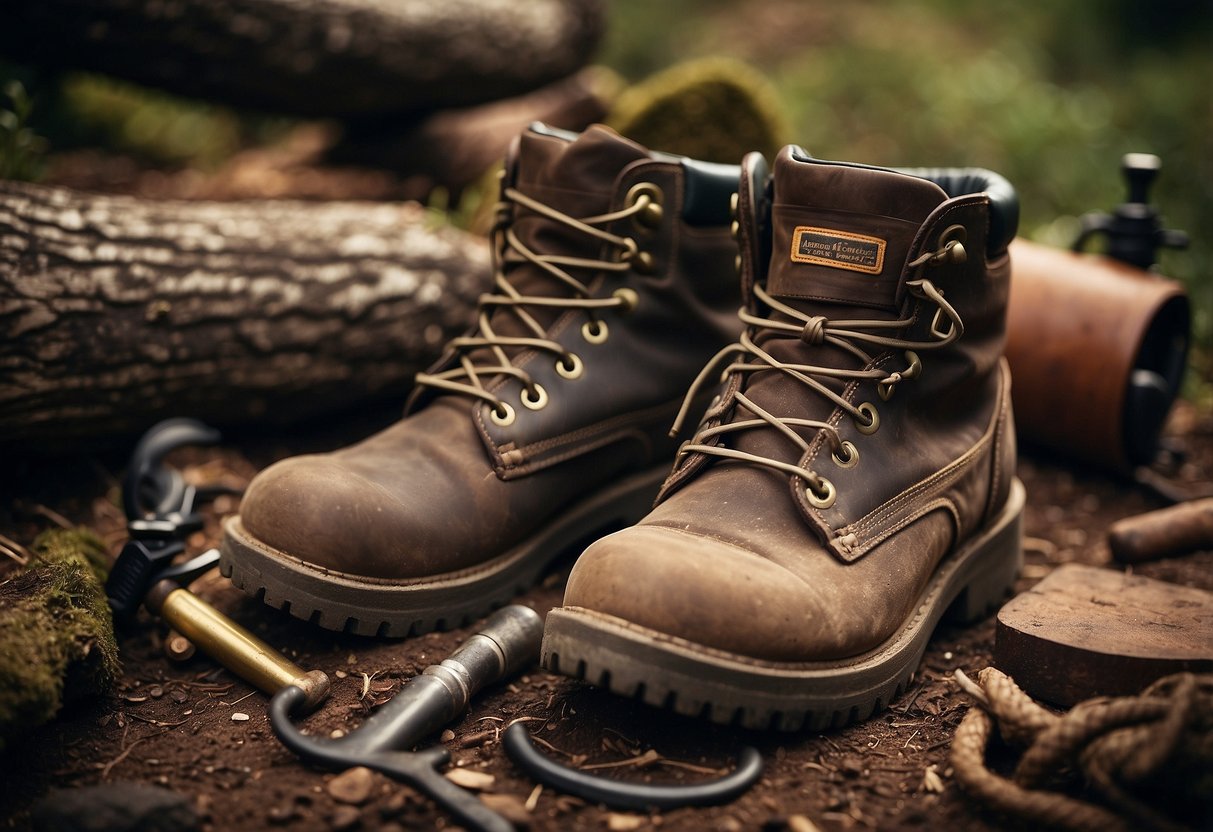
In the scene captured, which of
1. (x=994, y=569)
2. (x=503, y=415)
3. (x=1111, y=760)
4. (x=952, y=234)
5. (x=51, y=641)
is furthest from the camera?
(x=994, y=569)

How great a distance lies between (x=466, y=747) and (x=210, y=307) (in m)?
1.54

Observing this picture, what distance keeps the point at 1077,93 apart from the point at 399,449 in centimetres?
651

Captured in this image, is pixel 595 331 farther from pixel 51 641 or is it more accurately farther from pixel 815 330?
pixel 51 641

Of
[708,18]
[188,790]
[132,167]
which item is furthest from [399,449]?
[708,18]

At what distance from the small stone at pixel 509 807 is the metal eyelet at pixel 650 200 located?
121 cm

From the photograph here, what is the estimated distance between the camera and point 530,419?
2.13 metres

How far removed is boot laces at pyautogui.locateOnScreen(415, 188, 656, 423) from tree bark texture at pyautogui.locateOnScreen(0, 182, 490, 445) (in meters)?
0.70

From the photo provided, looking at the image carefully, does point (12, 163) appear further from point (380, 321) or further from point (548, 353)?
point (548, 353)

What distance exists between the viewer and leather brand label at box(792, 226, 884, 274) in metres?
1.81

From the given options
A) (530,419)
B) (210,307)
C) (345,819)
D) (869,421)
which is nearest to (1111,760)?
(869,421)

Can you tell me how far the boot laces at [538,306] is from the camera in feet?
7.03

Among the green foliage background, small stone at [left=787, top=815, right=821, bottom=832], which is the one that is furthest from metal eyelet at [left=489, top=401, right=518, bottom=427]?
the green foliage background

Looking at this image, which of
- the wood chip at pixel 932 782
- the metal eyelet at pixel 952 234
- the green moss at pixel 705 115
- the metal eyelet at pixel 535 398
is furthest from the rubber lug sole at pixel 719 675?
the green moss at pixel 705 115

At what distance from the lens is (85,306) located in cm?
250
